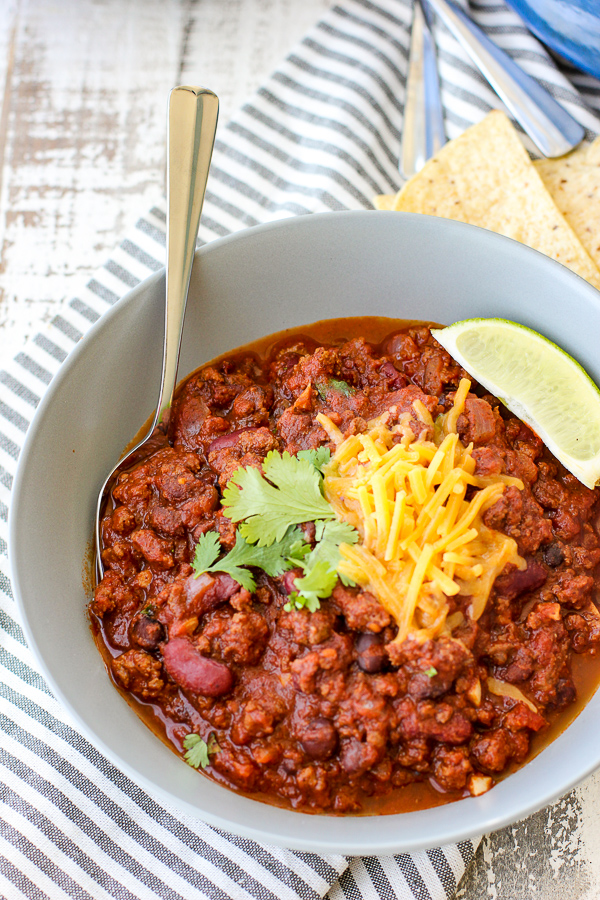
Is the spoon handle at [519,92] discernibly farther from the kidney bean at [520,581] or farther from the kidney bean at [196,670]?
the kidney bean at [196,670]

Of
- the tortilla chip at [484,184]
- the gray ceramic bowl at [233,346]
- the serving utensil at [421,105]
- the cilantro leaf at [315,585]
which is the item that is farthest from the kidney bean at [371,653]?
the serving utensil at [421,105]

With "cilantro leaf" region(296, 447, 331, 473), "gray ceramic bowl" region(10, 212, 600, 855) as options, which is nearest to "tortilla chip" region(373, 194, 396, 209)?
"gray ceramic bowl" region(10, 212, 600, 855)

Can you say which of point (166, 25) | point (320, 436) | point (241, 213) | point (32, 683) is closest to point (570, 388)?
point (320, 436)

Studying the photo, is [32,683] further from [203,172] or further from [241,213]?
[241,213]

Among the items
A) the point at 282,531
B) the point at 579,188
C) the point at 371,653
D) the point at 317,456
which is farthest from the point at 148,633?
the point at 579,188

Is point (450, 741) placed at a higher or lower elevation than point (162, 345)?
lower

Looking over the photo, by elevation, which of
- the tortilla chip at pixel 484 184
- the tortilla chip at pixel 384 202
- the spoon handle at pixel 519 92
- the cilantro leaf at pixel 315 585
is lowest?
the cilantro leaf at pixel 315 585
